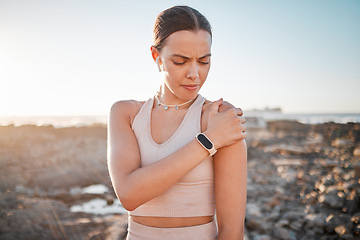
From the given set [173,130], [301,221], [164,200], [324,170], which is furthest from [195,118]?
[324,170]

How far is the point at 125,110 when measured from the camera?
1.93 metres

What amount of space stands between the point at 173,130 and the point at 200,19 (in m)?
0.78

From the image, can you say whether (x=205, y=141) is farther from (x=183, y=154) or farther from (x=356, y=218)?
(x=356, y=218)

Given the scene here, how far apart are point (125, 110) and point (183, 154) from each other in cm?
68

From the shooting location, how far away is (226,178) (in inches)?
61.1

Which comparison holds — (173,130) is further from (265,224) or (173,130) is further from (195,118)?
(265,224)

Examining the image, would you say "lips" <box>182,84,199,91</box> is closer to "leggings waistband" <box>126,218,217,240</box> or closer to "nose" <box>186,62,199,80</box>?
"nose" <box>186,62,199,80</box>

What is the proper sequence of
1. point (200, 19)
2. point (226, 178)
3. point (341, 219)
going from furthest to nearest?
1. point (341, 219)
2. point (200, 19)
3. point (226, 178)

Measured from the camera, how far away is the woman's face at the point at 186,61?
166cm

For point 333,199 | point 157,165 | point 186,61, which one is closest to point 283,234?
point 333,199

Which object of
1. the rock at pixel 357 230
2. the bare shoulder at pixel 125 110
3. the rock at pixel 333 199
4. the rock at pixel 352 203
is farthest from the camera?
the rock at pixel 333 199

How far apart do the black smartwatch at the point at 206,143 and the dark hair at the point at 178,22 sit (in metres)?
0.71

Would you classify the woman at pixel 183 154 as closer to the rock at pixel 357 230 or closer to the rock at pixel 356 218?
the rock at pixel 357 230

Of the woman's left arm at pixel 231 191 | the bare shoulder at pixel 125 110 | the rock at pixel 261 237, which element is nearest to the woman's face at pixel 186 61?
the bare shoulder at pixel 125 110
